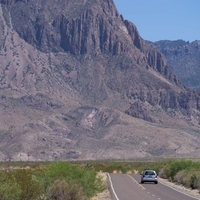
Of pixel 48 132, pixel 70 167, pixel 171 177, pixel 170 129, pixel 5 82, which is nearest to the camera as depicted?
pixel 70 167

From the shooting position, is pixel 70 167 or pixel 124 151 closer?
pixel 70 167

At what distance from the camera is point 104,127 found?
177 m

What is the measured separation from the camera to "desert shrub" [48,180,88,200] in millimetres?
27156

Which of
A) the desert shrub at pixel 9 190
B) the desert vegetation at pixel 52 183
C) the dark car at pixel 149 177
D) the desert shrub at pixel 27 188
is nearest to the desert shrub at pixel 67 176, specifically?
the desert vegetation at pixel 52 183

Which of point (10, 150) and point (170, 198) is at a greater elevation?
point (170, 198)

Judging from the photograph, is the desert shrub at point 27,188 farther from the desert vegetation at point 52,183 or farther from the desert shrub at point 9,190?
the desert shrub at point 9,190

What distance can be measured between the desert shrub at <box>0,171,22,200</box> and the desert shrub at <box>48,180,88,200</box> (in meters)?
3.96

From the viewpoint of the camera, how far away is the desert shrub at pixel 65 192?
1069 inches

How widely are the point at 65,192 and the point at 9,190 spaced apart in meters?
5.81

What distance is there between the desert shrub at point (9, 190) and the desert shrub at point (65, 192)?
13.0 ft

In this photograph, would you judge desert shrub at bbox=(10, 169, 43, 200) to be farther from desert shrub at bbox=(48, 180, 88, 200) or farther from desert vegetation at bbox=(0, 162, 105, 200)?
desert shrub at bbox=(48, 180, 88, 200)

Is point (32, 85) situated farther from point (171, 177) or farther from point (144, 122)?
point (171, 177)

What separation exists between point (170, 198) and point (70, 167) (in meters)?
5.72

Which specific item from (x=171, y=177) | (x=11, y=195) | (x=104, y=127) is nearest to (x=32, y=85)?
(x=104, y=127)
